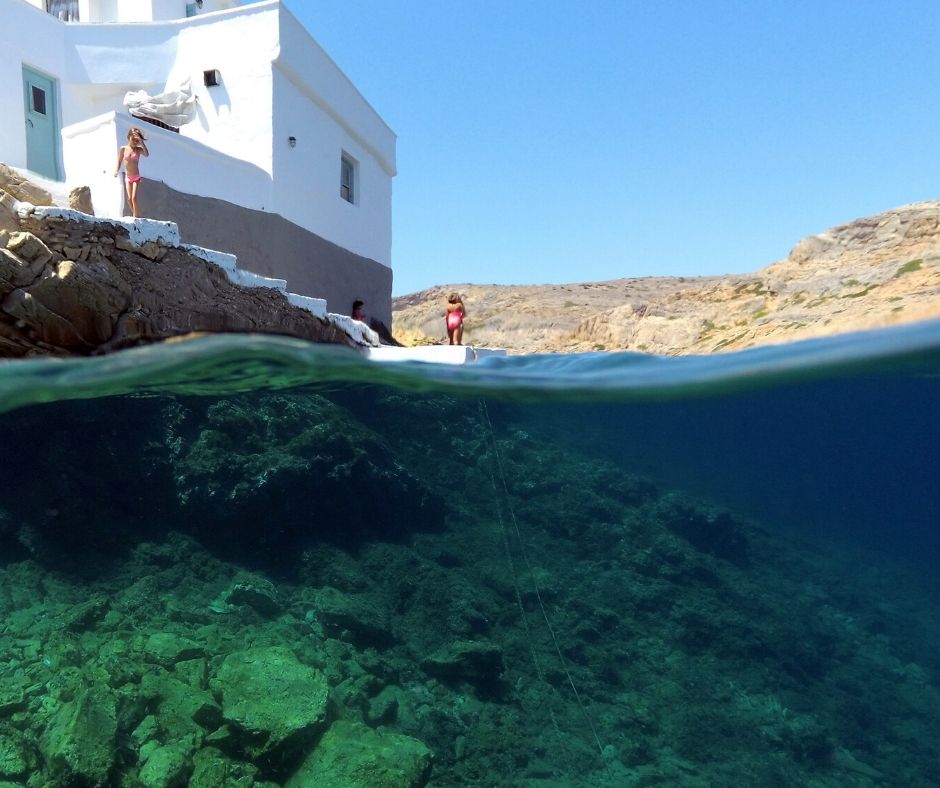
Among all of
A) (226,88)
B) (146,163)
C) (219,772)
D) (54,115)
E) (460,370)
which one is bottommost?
(219,772)

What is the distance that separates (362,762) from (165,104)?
12428mm

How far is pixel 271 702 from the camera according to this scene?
6551 millimetres

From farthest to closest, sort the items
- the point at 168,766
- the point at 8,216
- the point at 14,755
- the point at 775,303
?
the point at 775,303 < the point at 8,216 < the point at 14,755 < the point at 168,766

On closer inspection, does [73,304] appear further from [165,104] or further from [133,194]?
[165,104]

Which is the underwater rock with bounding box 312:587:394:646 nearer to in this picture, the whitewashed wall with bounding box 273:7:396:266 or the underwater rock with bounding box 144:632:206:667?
the underwater rock with bounding box 144:632:206:667

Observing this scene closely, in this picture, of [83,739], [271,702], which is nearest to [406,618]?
[271,702]

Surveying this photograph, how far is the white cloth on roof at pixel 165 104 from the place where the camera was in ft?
45.5

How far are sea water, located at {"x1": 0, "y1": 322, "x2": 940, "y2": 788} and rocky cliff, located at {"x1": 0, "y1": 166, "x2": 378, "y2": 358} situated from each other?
1.17m

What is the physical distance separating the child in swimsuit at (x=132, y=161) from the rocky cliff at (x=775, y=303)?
1065 cm

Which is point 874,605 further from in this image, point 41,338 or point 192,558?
point 41,338

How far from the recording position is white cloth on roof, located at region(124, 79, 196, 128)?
1388 cm

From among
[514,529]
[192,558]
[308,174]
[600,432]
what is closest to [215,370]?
[192,558]

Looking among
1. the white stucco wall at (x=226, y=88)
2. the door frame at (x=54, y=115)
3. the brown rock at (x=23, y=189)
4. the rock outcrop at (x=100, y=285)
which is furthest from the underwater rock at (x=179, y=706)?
the door frame at (x=54, y=115)

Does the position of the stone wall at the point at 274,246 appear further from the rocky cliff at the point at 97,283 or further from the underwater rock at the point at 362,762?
the underwater rock at the point at 362,762
